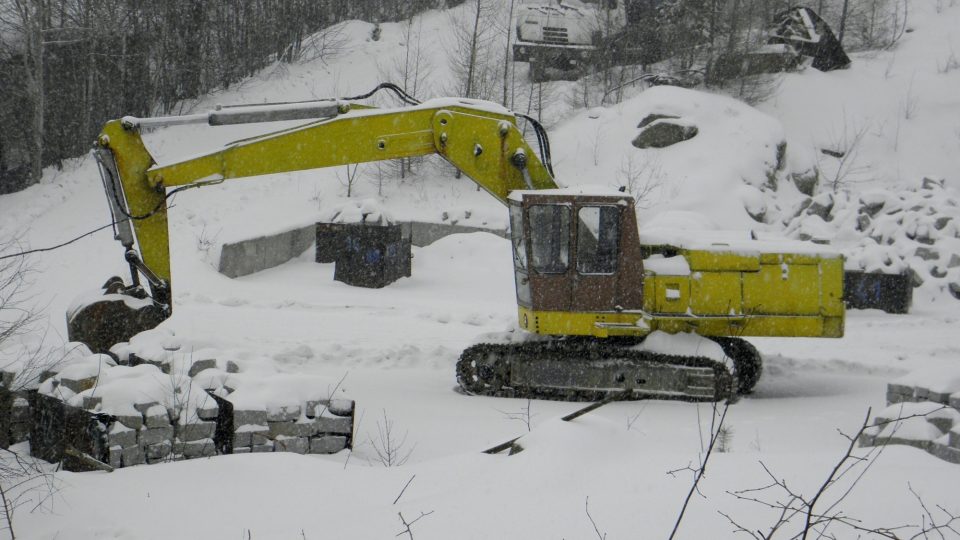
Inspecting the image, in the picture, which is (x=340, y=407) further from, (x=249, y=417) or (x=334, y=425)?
(x=249, y=417)

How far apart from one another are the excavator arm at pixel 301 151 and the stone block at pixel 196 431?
2506 mm

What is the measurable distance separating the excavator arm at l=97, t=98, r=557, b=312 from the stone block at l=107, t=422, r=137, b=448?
8.32ft

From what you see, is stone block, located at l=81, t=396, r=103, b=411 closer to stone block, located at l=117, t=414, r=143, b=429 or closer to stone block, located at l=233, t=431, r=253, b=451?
stone block, located at l=117, t=414, r=143, b=429

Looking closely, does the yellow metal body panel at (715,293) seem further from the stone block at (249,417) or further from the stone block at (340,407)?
the stone block at (249,417)

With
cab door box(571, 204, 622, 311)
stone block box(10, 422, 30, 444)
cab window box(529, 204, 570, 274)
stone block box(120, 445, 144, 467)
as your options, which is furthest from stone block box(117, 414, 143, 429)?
cab door box(571, 204, 622, 311)

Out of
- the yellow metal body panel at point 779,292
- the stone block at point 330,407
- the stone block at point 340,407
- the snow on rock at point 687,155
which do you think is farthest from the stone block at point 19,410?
the snow on rock at point 687,155

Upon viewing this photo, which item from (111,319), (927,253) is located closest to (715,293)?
(111,319)

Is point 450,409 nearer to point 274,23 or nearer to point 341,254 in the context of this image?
point 341,254

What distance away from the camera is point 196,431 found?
6523 mm

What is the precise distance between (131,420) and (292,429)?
1239 millimetres

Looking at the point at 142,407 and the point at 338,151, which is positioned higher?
the point at 338,151

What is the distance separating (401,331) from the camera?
12.4 meters

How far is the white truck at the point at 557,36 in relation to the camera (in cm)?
2662

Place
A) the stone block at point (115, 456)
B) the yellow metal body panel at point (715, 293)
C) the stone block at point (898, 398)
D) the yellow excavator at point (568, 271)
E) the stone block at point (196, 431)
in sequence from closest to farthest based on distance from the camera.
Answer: the stone block at point (115, 456)
the stone block at point (196, 431)
the stone block at point (898, 398)
the yellow excavator at point (568, 271)
the yellow metal body panel at point (715, 293)
